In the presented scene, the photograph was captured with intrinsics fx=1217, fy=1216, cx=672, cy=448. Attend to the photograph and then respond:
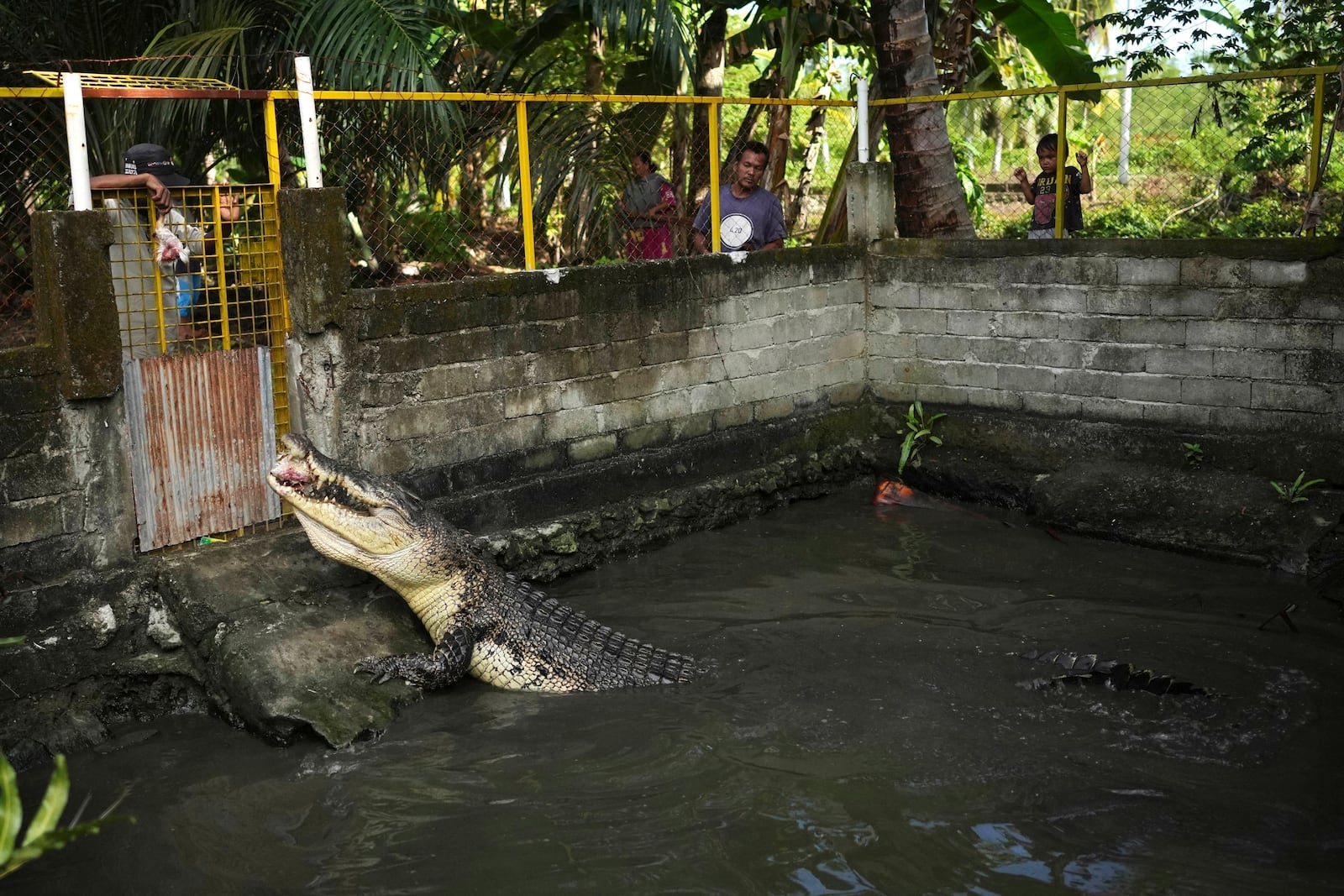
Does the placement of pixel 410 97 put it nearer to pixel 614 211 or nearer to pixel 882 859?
pixel 614 211

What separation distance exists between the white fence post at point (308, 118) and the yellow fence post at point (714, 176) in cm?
283

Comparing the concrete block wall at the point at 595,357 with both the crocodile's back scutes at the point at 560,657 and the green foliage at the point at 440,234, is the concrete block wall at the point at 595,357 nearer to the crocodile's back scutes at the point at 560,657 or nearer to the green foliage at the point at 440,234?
the green foliage at the point at 440,234

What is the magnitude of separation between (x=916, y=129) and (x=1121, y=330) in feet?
7.49

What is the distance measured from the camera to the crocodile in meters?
5.80

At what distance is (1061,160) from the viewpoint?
838cm

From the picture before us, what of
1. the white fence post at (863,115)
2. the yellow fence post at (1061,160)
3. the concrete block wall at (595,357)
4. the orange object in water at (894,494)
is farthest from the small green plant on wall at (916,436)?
the white fence post at (863,115)

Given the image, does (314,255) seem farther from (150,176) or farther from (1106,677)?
(1106,677)

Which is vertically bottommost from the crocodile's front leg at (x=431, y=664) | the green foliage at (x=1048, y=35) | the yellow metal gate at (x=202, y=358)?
the crocodile's front leg at (x=431, y=664)

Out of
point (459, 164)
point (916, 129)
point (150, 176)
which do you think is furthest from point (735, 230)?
point (150, 176)

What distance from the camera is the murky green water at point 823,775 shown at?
4348mm

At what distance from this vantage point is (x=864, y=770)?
5023 mm

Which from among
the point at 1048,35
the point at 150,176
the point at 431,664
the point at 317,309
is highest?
the point at 1048,35

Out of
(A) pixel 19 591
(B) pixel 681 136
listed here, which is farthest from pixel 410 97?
(B) pixel 681 136

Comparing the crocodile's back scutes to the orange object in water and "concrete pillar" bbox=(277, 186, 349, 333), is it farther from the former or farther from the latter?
the orange object in water
